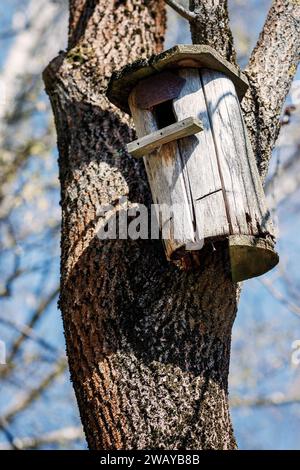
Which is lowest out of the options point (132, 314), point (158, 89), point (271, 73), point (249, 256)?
point (132, 314)

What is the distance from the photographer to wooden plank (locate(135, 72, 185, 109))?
9.78 ft

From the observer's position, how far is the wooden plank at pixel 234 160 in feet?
9.13

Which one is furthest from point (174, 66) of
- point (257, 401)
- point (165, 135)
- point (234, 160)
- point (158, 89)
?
point (257, 401)

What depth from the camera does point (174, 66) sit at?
9.82 feet

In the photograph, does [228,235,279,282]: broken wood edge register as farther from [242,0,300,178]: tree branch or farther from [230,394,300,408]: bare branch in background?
[230,394,300,408]: bare branch in background

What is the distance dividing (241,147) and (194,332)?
75 cm

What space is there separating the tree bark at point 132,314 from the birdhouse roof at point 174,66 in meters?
0.23

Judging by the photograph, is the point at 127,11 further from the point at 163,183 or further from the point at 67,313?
the point at 67,313

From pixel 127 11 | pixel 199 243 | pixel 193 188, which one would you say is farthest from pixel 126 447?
pixel 127 11

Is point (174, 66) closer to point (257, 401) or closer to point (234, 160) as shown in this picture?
point (234, 160)

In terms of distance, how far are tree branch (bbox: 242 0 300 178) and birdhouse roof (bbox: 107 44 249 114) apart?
119mm

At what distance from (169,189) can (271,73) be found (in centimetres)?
84

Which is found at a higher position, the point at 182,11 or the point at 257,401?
the point at 182,11

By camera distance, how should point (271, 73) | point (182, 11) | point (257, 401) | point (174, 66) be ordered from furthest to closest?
point (257, 401) < point (271, 73) < point (182, 11) < point (174, 66)
